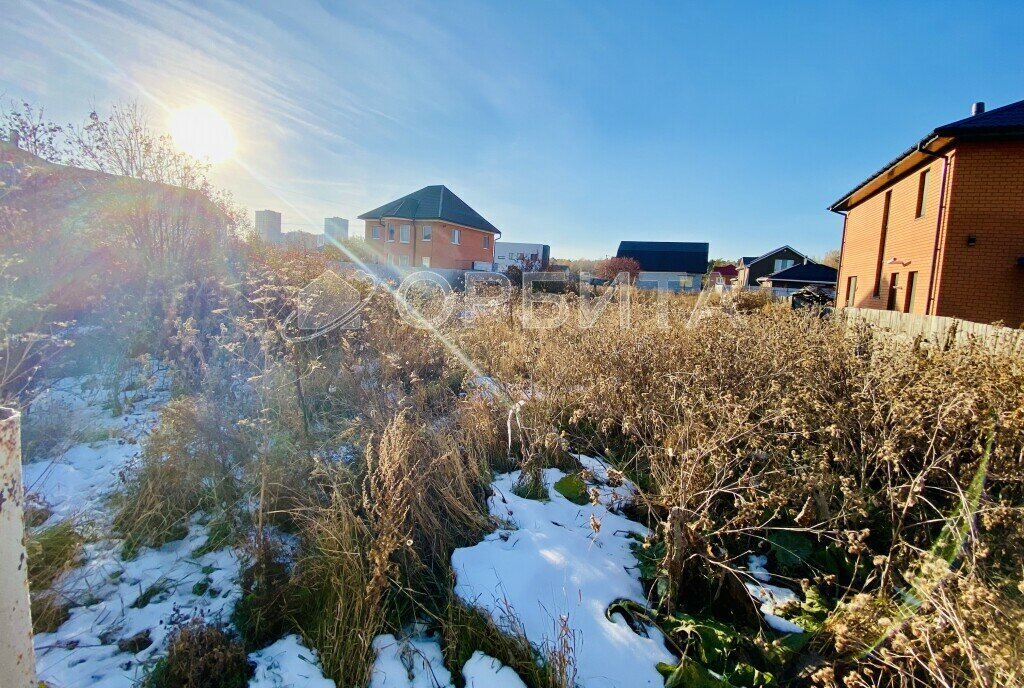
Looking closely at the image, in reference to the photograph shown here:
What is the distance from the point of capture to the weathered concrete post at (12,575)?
983 millimetres

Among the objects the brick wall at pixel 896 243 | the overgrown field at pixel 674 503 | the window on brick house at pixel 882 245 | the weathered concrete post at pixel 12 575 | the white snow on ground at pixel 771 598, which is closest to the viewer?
the weathered concrete post at pixel 12 575

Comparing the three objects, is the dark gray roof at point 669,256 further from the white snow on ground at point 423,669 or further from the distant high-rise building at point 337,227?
the white snow on ground at point 423,669

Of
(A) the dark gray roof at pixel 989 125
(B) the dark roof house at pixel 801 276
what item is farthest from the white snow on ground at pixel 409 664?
(B) the dark roof house at pixel 801 276

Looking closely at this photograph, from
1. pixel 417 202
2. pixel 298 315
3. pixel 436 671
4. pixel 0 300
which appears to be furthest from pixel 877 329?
pixel 417 202

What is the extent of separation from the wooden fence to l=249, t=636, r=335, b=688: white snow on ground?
4181mm

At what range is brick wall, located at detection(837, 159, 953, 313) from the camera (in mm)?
11039

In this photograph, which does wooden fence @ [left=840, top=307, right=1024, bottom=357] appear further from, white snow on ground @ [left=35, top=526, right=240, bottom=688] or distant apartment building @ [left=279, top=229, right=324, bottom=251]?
distant apartment building @ [left=279, top=229, right=324, bottom=251]

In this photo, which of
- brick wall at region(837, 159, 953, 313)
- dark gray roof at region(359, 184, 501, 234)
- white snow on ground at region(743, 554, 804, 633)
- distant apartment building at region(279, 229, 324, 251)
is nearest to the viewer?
white snow on ground at region(743, 554, 804, 633)

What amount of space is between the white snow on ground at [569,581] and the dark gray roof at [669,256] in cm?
4310

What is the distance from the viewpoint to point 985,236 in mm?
10016

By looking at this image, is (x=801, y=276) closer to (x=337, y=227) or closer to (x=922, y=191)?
(x=922, y=191)

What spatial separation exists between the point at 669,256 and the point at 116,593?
47132 mm

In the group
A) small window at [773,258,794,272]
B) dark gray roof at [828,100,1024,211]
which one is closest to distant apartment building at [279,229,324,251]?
dark gray roof at [828,100,1024,211]

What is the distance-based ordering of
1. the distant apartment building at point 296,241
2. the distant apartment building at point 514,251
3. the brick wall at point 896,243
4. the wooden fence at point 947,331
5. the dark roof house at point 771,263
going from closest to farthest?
the wooden fence at point 947,331, the distant apartment building at point 296,241, the brick wall at point 896,243, the distant apartment building at point 514,251, the dark roof house at point 771,263
